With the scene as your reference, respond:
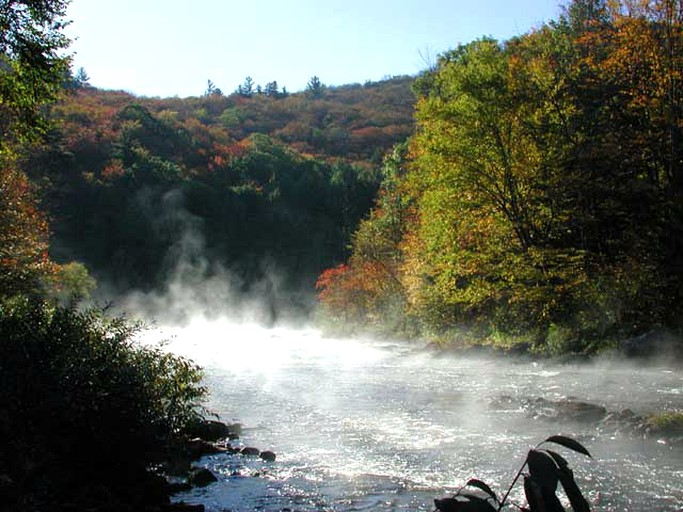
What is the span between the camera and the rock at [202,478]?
8969mm

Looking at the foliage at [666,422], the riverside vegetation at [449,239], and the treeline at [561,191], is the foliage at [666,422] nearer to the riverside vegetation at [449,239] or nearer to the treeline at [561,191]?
the riverside vegetation at [449,239]

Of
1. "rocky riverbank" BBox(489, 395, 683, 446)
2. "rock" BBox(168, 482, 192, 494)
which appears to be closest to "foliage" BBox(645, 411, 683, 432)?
"rocky riverbank" BBox(489, 395, 683, 446)

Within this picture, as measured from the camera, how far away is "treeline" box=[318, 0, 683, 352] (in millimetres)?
22062

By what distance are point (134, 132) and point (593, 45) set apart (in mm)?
67571

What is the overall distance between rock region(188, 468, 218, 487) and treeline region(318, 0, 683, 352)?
51.6 feet

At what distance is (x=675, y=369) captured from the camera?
694 inches

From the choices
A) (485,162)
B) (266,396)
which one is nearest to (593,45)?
(485,162)

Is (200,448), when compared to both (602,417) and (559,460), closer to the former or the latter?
(602,417)

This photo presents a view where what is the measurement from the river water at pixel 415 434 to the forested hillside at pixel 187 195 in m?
43.3

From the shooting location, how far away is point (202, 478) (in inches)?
356

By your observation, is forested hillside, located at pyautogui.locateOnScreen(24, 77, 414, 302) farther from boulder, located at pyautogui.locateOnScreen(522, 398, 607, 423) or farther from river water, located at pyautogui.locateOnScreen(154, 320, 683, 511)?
boulder, located at pyautogui.locateOnScreen(522, 398, 607, 423)

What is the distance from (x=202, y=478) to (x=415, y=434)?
440cm

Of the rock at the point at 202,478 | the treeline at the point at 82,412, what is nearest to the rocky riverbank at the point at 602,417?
the rock at the point at 202,478

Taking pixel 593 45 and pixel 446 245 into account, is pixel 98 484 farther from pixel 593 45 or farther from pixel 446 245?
pixel 593 45
